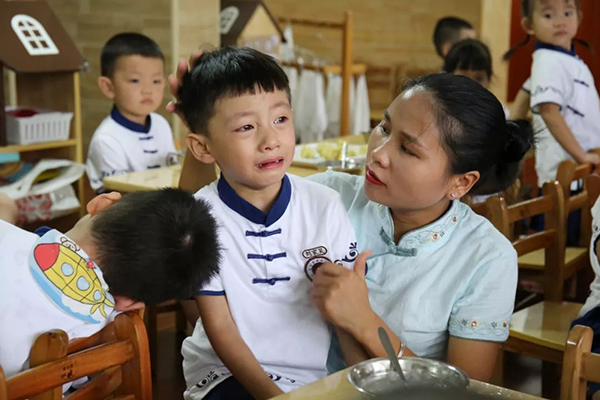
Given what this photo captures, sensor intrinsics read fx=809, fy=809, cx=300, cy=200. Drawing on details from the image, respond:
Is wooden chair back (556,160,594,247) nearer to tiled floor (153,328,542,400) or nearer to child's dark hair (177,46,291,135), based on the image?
tiled floor (153,328,542,400)

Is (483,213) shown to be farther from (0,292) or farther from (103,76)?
(103,76)

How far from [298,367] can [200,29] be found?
3177 millimetres

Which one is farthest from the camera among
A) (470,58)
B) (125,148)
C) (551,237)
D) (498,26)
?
(498,26)

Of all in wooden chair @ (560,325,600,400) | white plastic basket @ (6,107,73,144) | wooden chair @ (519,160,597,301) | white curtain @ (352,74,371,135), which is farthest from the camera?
white curtain @ (352,74,371,135)

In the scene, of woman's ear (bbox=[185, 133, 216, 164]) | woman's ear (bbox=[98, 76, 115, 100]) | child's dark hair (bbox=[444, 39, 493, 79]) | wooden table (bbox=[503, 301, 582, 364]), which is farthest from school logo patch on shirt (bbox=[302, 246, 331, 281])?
child's dark hair (bbox=[444, 39, 493, 79])

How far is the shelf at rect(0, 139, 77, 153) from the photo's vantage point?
3.23m

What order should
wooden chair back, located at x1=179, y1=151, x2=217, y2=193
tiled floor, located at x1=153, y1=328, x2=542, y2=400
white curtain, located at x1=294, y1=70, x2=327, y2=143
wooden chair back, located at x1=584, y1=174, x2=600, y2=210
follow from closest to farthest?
wooden chair back, located at x1=179, y1=151, x2=217, y2=193
wooden chair back, located at x1=584, y1=174, x2=600, y2=210
tiled floor, located at x1=153, y1=328, x2=542, y2=400
white curtain, located at x1=294, y1=70, x2=327, y2=143

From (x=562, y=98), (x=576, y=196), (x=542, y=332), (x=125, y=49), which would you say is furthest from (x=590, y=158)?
(x=125, y=49)

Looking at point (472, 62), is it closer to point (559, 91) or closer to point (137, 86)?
point (559, 91)

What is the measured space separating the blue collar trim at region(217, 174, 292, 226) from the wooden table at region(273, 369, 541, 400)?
445mm

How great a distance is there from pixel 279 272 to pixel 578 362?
0.55 meters

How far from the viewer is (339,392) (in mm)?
1113

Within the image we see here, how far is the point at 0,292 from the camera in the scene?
1306mm

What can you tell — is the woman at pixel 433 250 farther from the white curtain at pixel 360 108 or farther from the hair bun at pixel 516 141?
the white curtain at pixel 360 108
